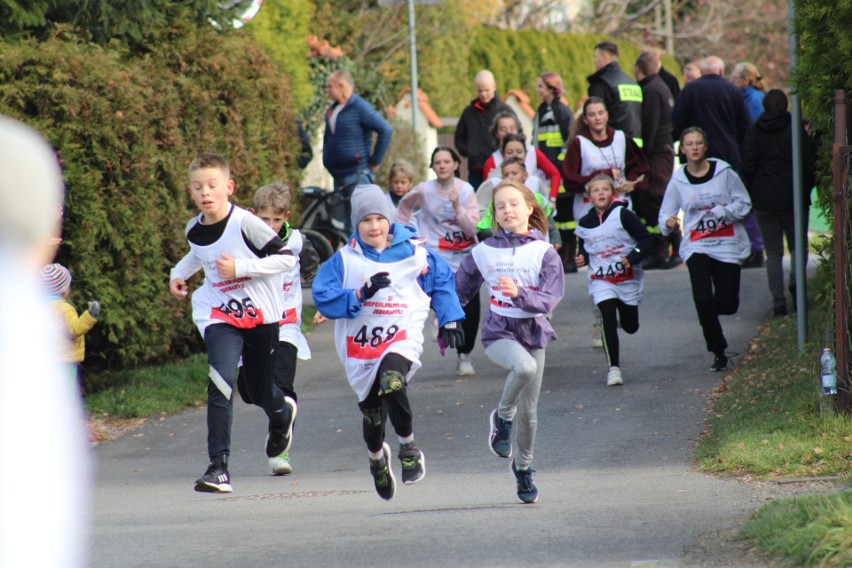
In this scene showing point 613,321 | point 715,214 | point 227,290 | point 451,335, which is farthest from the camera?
point 715,214

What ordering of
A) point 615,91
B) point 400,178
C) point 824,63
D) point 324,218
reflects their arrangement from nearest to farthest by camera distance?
point 824,63 < point 400,178 < point 615,91 < point 324,218

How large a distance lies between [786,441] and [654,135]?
26.7 feet

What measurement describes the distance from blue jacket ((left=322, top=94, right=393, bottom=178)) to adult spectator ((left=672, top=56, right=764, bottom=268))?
128 inches

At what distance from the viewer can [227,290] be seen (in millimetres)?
8125

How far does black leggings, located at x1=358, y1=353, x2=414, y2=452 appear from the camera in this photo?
24.3ft

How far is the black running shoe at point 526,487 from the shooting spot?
7406 mm

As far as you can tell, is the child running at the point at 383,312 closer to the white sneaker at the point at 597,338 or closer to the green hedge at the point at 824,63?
the green hedge at the point at 824,63

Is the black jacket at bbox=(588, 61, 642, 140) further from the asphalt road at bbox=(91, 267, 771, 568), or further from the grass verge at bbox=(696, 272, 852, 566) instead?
the grass verge at bbox=(696, 272, 852, 566)

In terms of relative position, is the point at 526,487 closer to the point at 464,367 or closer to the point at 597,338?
the point at 464,367

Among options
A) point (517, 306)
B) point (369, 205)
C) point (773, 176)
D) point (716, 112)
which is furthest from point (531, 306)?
point (716, 112)

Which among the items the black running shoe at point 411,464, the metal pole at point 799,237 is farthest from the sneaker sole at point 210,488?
the metal pole at point 799,237

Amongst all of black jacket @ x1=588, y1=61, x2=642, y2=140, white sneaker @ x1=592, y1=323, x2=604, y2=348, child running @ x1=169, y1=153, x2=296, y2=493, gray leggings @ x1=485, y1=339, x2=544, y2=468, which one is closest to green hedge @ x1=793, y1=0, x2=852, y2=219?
gray leggings @ x1=485, y1=339, x2=544, y2=468

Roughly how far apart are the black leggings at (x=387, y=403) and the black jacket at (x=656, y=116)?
8.83 metres

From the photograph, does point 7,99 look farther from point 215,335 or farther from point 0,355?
point 0,355
